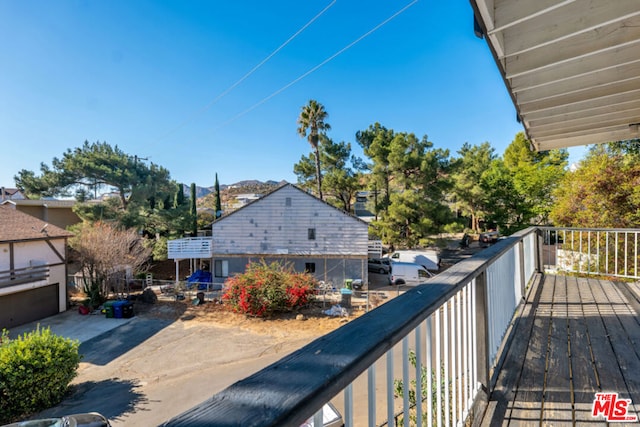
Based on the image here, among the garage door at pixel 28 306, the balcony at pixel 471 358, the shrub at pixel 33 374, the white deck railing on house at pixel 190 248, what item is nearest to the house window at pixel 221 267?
the white deck railing on house at pixel 190 248

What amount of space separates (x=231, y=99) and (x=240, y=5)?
519 cm

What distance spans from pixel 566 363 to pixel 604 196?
262 inches

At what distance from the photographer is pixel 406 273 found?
1414 centimetres

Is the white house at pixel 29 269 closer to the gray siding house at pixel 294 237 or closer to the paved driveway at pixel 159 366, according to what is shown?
the paved driveway at pixel 159 366

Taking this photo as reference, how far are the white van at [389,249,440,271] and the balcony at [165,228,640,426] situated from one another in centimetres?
1211

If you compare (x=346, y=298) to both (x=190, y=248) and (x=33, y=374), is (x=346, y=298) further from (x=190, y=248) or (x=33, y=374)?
(x=33, y=374)

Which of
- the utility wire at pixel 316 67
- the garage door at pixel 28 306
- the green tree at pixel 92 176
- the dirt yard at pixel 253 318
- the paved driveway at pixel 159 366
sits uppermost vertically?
the utility wire at pixel 316 67

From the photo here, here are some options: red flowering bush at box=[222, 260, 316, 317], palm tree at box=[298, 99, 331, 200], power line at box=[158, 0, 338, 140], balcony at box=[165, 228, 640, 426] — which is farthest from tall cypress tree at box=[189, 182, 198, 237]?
balcony at box=[165, 228, 640, 426]

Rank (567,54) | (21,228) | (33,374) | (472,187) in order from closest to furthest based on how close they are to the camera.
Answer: (567,54) → (33,374) → (21,228) → (472,187)

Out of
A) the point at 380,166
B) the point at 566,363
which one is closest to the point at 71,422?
the point at 566,363

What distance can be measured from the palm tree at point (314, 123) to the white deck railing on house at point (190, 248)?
27.2 ft

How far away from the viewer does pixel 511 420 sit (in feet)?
4.94

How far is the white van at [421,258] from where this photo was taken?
15656mm

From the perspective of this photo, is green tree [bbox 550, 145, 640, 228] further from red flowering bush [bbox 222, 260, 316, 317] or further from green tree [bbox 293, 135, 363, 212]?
green tree [bbox 293, 135, 363, 212]
